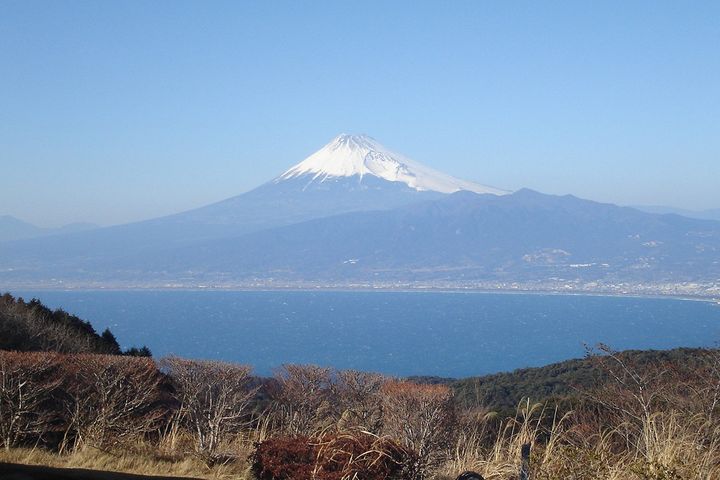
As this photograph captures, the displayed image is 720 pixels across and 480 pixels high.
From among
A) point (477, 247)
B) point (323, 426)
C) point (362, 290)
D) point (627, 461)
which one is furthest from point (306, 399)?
point (477, 247)

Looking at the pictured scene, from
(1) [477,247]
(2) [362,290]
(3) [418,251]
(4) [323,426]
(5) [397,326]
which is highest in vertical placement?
(1) [477,247]

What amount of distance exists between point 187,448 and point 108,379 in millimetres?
782

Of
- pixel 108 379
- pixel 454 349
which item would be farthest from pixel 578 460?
pixel 454 349

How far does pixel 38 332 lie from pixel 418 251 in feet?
480

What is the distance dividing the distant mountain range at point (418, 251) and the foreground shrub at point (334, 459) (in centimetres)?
12592

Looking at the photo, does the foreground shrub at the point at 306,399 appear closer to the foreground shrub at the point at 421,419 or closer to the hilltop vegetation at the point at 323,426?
the hilltop vegetation at the point at 323,426

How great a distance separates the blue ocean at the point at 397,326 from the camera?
182ft

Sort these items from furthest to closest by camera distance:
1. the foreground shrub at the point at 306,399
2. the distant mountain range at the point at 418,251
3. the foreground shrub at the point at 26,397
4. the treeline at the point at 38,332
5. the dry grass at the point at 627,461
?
1. the distant mountain range at the point at 418,251
2. the treeline at the point at 38,332
3. the foreground shrub at the point at 306,399
4. the foreground shrub at the point at 26,397
5. the dry grass at the point at 627,461

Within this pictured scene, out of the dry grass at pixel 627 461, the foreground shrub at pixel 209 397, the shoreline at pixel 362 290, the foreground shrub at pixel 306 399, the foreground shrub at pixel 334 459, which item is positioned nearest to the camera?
the foreground shrub at pixel 334 459

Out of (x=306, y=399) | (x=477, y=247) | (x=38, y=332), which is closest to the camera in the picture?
(x=306, y=399)

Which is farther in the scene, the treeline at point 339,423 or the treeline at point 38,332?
the treeline at point 38,332

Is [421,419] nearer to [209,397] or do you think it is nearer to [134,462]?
[209,397]

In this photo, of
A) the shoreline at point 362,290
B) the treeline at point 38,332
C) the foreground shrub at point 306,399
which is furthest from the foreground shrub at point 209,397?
the shoreline at point 362,290

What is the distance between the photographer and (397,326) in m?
79.8
